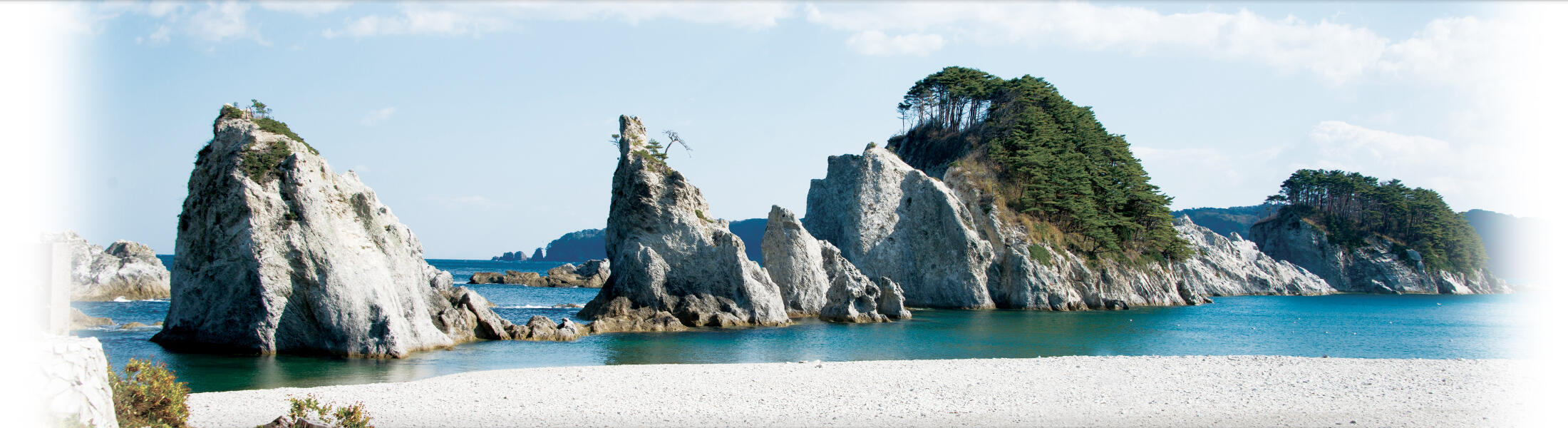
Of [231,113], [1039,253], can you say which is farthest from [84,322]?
[1039,253]

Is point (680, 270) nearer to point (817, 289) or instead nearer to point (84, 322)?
point (817, 289)

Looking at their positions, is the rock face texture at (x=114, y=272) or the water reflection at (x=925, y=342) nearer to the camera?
the water reflection at (x=925, y=342)

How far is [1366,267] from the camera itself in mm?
105438

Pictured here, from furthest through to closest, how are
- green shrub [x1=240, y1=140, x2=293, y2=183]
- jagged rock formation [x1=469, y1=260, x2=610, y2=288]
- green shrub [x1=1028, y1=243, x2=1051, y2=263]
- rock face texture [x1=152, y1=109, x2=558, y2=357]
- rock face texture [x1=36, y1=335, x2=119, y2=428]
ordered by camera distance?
jagged rock formation [x1=469, y1=260, x2=610, y2=288] → green shrub [x1=1028, y1=243, x2=1051, y2=263] → green shrub [x1=240, y1=140, x2=293, y2=183] → rock face texture [x1=152, y1=109, x2=558, y2=357] → rock face texture [x1=36, y1=335, x2=119, y2=428]

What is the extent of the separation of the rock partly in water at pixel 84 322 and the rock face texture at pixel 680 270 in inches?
744

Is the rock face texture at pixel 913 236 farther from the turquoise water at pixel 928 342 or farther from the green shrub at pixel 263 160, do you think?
the green shrub at pixel 263 160

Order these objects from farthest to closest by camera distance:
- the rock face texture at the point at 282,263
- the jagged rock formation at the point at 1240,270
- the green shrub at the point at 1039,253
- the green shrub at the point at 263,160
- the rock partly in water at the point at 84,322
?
the jagged rock formation at the point at 1240,270 < the green shrub at the point at 1039,253 < the rock partly in water at the point at 84,322 < the green shrub at the point at 263,160 < the rock face texture at the point at 282,263

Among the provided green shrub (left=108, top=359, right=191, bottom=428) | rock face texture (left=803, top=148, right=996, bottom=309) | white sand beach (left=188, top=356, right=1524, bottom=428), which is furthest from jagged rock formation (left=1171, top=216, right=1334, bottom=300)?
green shrub (left=108, top=359, right=191, bottom=428)

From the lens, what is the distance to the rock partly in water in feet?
102

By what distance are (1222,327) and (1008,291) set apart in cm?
1603

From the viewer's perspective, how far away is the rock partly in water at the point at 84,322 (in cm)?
Answer: 3117

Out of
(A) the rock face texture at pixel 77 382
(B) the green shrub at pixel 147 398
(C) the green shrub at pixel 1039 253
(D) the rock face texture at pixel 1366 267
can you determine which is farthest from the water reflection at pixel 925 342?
(D) the rock face texture at pixel 1366 267

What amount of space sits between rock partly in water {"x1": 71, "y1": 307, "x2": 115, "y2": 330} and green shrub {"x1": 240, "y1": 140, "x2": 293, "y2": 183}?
12634 millimetres

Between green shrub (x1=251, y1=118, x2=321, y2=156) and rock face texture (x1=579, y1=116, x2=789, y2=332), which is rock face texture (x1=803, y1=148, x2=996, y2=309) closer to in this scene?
rock face texture (x1=579, y1=116, x2=789, y2=332)
